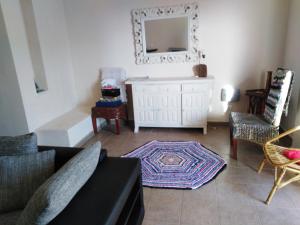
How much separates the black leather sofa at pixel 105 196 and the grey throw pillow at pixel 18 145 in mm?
134

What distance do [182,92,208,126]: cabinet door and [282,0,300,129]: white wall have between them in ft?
3.68

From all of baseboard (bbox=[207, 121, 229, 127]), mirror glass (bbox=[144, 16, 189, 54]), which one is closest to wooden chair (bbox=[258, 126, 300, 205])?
baseboard (bbox=[207, 121, 229, 127])

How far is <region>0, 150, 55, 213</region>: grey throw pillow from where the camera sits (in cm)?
134

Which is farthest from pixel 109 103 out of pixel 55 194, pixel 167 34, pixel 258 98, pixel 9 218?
pixel 55 194

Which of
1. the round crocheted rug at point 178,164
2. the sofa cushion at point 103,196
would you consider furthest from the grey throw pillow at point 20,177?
the round crocheted rug at point 178,164

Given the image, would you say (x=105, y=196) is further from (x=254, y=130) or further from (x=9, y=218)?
(x=254, y=130)

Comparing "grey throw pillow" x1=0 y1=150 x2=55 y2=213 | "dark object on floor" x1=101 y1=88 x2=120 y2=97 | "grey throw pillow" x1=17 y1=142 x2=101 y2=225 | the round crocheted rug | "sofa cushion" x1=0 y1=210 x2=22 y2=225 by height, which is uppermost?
"dark object on floor" x1=101 y1=88 x2=120 y2=97

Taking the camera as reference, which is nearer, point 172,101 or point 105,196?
point 105,196

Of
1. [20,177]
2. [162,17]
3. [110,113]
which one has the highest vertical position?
[162,17]

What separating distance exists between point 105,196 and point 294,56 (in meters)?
2.99

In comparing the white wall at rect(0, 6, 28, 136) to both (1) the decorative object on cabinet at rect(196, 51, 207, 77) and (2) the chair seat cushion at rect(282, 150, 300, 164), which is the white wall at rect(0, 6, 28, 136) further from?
(2) the chair seat cushion at rect(282, 150, 300, 164)

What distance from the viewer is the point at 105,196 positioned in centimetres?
113

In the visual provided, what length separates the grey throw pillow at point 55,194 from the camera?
2.95ft

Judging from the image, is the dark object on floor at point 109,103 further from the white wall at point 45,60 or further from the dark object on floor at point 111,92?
the white wall at point 45,60
